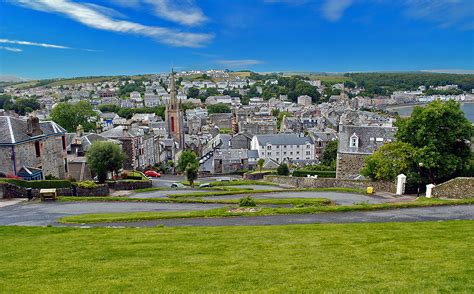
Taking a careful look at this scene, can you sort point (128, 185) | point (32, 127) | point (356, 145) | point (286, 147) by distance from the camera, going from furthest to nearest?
point (286, 147)
point (356, 145)
point (128, 185)
point (32, 127)

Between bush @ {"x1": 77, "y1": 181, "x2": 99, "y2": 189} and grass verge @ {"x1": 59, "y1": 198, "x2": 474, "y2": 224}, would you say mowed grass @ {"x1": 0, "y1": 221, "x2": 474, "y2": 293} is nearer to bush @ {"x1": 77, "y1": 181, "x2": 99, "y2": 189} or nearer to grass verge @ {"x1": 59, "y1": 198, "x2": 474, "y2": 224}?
grass verge @ {"x1": 59, "y1": 198, "x2": 474, "y2": 224}

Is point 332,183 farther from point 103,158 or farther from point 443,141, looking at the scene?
point 103,158

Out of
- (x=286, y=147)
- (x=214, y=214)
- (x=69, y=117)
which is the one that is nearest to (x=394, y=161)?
(x=214, y=214)

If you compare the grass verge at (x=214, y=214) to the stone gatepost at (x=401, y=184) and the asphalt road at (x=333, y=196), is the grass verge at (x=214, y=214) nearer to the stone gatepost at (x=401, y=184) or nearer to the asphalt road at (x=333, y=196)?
the asphalt road at (x=333, y=196)

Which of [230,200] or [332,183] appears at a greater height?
[230,200]

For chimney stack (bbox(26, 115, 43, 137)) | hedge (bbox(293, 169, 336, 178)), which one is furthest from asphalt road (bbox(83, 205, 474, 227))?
hedge (bbox(293, 169, 336, 178))
